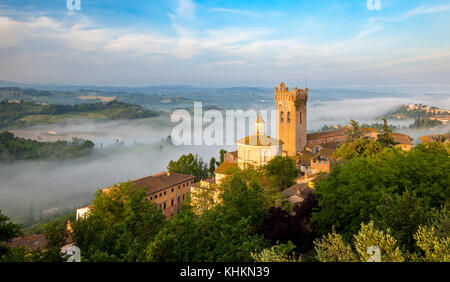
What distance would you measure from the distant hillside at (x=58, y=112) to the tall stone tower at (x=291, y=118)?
416ft

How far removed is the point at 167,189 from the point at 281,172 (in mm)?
18044

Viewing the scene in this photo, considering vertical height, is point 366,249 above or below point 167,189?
→ above

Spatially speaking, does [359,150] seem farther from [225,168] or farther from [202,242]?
[202,242]

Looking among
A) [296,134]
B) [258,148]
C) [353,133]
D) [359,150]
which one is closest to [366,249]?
[359,150]

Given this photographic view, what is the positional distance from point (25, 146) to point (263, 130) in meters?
125

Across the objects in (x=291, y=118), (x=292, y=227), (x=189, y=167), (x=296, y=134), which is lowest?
(x=189, y=167)

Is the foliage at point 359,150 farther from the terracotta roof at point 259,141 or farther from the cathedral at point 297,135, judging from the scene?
the cathedral at point 297,135

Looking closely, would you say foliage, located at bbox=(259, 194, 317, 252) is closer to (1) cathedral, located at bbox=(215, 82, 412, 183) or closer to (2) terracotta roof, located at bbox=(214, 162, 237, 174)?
(2) terracotta roof, located at bbox=(214, 162, 237, 174)

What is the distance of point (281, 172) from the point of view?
37250mm

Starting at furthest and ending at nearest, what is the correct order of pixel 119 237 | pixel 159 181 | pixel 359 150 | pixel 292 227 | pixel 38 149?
pixel 38 149, pixel 159 181, pixel 359 150, pixel 292 227, pixel 119 237

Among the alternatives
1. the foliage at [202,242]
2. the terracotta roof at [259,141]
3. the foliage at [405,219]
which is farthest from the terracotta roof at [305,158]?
the foliage at [405,219]

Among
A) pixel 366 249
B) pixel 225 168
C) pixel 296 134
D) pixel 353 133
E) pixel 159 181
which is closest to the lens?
pixel 366 249

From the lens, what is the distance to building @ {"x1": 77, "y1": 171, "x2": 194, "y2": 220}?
144ft
